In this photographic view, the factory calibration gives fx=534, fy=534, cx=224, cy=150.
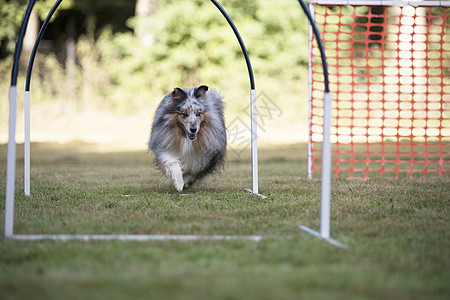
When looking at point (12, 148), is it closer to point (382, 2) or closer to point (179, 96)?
point (179, 96)

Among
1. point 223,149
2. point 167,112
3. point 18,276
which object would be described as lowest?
point 18,276

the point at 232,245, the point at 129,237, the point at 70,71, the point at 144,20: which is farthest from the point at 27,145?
the point at 144,20

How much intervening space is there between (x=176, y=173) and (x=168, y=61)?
456 inches

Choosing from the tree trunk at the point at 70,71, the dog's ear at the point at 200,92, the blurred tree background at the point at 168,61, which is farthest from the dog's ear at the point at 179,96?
the tree trunk at the point at 70,71

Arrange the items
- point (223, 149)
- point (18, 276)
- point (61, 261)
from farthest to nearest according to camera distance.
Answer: point (223, 149) < point (61, 261) < point (18, 276)

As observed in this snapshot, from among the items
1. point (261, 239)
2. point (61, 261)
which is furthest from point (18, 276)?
point (261, 239)

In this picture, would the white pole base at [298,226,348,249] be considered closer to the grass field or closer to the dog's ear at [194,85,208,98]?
the grass field

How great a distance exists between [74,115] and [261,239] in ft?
44.3

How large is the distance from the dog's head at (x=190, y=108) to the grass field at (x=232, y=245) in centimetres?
65

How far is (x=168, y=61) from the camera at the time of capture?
16.5 metres

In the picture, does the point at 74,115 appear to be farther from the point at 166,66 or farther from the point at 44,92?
the point at 166,66

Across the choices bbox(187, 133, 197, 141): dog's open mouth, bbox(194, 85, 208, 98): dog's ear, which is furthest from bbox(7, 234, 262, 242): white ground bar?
bbox(194, 85, 208, 98): dog's ear

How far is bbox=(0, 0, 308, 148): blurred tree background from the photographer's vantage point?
1603cm

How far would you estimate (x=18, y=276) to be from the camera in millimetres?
2455
